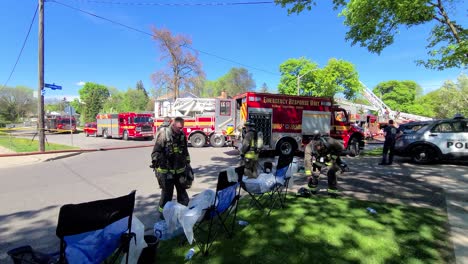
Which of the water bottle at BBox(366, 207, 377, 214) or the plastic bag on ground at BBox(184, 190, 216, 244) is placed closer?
the plastic bag on ground at BBox(184, 190, 216, 244)

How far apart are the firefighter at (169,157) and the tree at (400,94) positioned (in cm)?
8434

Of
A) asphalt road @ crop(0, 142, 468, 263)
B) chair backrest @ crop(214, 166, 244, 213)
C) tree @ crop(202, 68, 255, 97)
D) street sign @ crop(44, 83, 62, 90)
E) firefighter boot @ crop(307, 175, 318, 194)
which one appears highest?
tree @ crop(202, 68, 255, 97)

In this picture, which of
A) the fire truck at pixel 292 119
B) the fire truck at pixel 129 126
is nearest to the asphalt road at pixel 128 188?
the fire truck at pixel 292 119

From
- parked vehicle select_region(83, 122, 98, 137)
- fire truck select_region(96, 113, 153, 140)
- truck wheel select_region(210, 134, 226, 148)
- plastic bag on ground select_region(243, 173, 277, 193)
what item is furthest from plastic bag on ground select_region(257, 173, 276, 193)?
parked vehicle select_region(83, 122, 98, 137)

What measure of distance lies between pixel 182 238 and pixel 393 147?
10.0 m

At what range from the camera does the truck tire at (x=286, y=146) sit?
13.3 meters

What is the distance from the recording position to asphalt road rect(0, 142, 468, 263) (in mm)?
4578

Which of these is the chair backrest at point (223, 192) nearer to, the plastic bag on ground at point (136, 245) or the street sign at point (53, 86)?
the plastic bag on ground at point (136, 245)

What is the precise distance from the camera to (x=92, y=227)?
234 centimetres

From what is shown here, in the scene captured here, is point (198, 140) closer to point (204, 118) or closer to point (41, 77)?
point (204, 118)

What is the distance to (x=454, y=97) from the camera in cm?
4606

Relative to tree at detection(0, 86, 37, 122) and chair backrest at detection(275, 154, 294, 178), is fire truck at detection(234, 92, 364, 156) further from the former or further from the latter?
tree at detection(0, 86, 37, 122)

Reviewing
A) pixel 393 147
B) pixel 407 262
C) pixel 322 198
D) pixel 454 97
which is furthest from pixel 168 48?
pixel 454 97

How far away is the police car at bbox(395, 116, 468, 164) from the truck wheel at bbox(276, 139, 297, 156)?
4.56 meters
